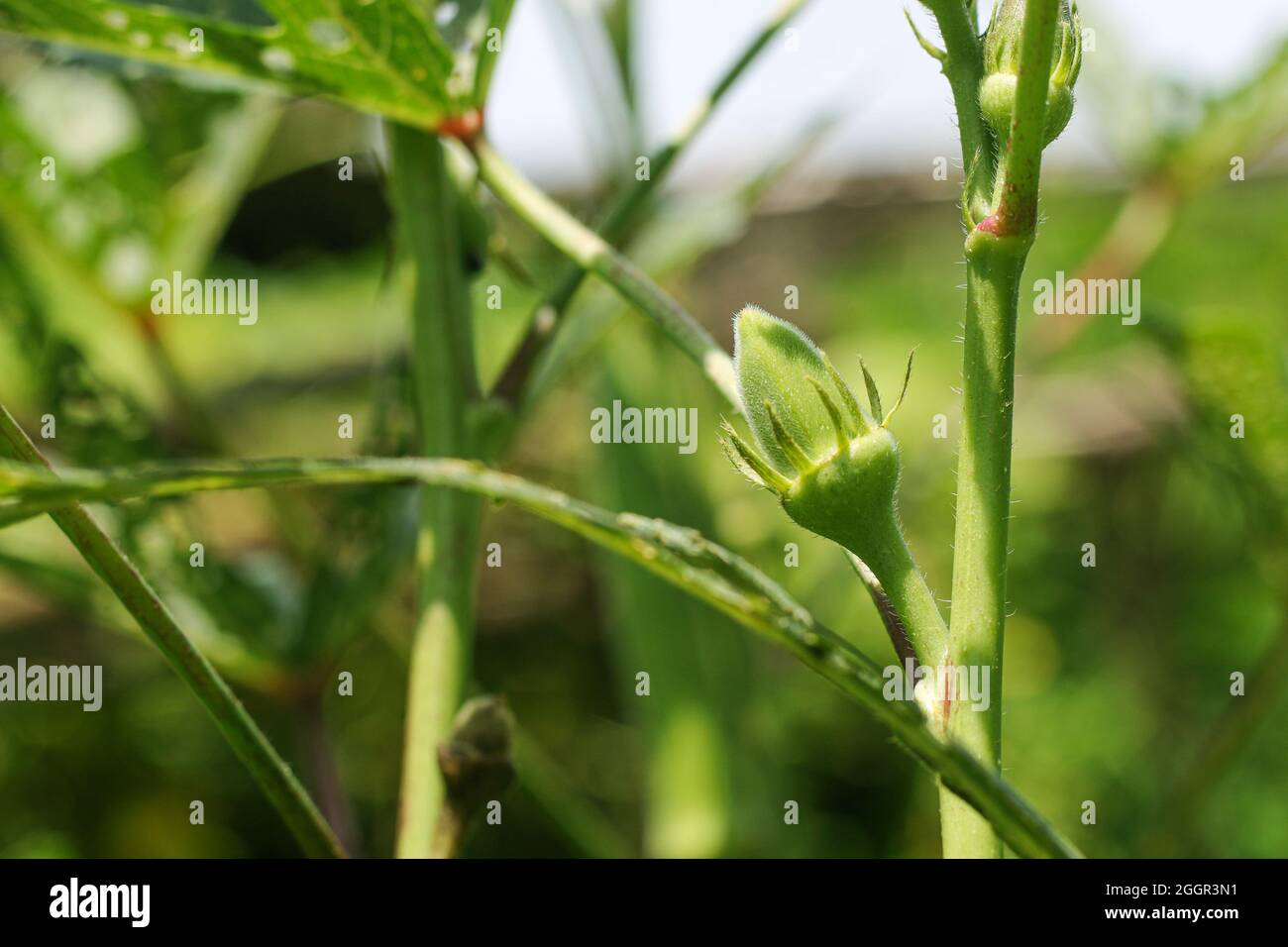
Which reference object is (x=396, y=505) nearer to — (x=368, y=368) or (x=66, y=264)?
(x=66, y=264)

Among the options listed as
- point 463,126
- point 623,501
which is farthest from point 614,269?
→ point 623,501

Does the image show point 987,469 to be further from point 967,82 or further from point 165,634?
point 165,634

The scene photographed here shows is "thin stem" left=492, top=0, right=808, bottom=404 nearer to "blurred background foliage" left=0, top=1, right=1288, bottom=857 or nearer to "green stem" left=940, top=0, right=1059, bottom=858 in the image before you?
"blurred background foliage" left=0, top=1, right=1288, bottom=857

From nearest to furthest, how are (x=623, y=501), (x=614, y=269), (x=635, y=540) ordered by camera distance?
(x=635, y=540) < (x=614, y=269) < (x=623, y=501)

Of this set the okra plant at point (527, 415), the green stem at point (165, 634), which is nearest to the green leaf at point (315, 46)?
the okra plant at point (527, 415)

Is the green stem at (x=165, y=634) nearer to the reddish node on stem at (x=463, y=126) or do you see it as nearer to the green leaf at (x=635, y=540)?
the green leaf at (x=635, y=540)

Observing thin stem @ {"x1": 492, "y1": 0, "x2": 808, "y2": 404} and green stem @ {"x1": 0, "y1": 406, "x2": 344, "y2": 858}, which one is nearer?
green stem @ {"x1": 0, "y1": 406, "x2": 344, "y2": 858}

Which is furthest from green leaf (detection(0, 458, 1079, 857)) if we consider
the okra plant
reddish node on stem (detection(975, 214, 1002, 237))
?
reddish node on stem (detection(975, 214, 1002, 237))
